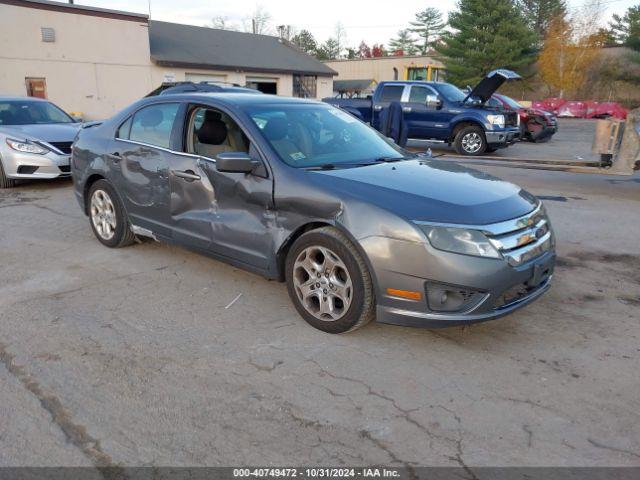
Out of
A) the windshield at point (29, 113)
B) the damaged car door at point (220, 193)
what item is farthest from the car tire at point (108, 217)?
the windshield at point (29, 113)

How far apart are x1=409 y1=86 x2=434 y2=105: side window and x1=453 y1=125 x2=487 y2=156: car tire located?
4.75 feet

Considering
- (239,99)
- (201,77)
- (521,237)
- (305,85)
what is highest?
(201,77)

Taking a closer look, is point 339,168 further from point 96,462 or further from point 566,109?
point 566,109

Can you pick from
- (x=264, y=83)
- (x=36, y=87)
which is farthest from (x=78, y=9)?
(x=264, y=83)

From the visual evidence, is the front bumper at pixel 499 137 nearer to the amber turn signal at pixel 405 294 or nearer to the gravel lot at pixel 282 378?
the gravel lot at pixel 282 378

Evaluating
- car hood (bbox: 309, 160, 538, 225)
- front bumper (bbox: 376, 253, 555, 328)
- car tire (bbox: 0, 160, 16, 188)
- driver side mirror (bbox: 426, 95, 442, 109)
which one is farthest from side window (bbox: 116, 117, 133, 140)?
driver side mirror (bbox: 426, 95, 442, 109)

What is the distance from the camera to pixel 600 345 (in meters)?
3.72

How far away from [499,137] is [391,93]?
3.33 meters

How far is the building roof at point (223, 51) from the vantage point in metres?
28.8

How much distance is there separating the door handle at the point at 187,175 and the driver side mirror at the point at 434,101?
11051mm

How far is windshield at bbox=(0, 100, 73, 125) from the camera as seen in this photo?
990cm

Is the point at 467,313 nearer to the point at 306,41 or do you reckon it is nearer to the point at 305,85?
the point at 305,85

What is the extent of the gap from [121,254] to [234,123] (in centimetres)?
217

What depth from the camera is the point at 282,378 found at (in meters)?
3.30
